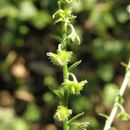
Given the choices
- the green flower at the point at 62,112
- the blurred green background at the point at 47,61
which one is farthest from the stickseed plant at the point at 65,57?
the blurred green background at the point at 47,61

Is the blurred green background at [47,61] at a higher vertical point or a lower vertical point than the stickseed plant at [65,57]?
higher

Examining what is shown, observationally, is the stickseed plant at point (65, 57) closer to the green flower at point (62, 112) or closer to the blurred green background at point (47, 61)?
the green flower at point (62, 112)

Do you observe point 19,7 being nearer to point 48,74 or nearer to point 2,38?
point 2,38

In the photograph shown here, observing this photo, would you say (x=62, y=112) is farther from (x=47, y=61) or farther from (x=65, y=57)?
(x=47, y=61)

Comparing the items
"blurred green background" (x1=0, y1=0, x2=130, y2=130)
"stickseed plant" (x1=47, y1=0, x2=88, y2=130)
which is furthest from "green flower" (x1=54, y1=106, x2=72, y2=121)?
"blurred green background" (x1=0, y1=0, x2=130, y2=130)

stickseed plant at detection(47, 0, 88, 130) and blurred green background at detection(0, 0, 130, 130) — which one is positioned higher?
blurred green background at detection(0, 0, 130, 130)

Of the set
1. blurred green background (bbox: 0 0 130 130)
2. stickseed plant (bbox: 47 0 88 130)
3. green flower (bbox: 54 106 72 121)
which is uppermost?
blurred green background (bbox: 0 0 130 130)

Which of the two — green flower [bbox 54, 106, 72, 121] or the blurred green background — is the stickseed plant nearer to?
green flower [bbox 54, 106, 72, 121]

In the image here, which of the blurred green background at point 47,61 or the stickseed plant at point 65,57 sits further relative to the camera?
the blurred green background at point 47,61

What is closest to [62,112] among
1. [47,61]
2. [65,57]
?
[65,57]
